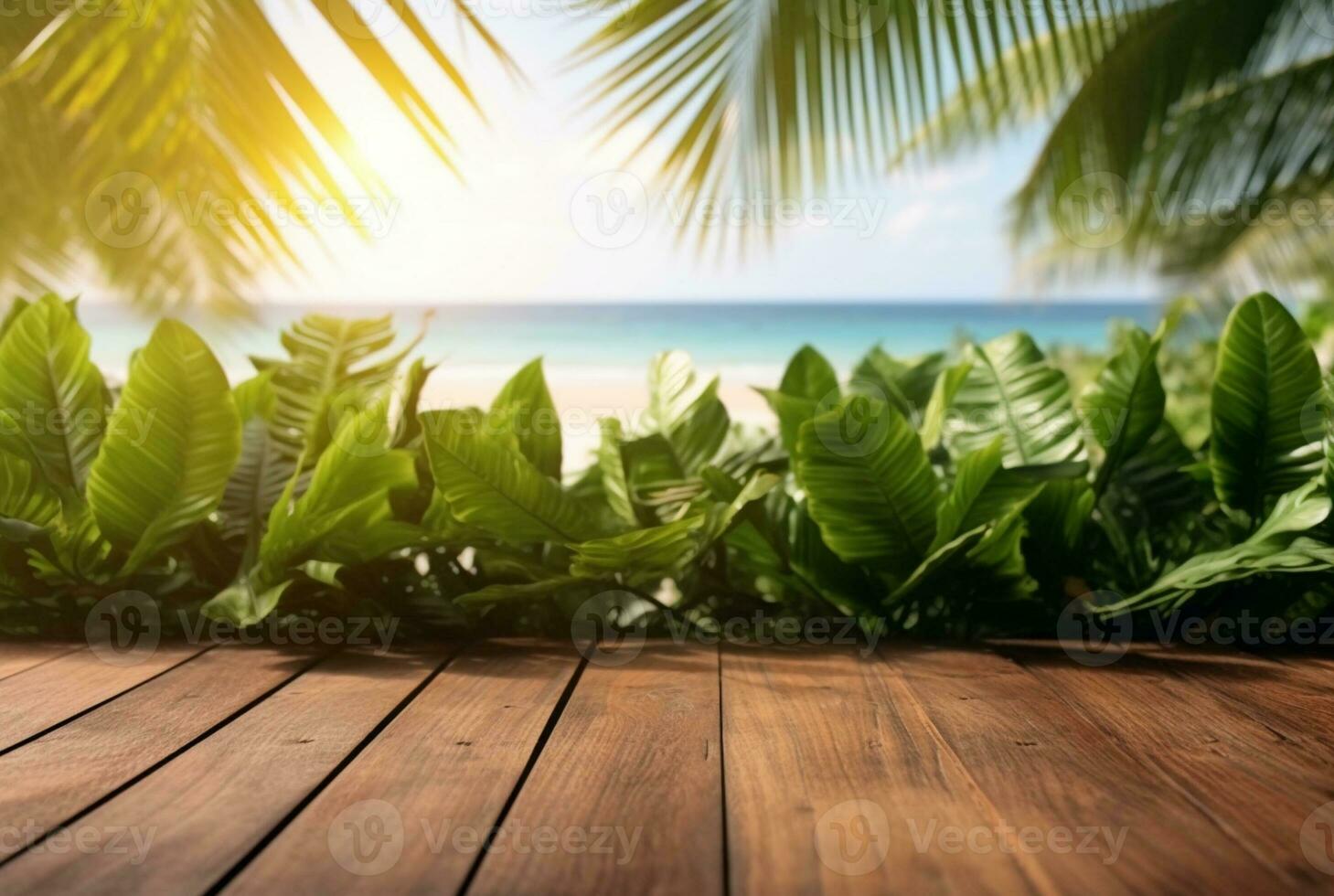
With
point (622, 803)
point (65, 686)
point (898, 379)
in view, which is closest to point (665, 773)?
point (622, 803)

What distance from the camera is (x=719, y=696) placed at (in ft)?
3.55

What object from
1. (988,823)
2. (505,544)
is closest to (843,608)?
(505,544)

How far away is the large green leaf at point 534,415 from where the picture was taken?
1418mm

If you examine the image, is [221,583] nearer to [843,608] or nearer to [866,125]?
[843,608]

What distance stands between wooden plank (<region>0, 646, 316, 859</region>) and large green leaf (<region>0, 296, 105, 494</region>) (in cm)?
40

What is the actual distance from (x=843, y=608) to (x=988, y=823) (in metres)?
0.62

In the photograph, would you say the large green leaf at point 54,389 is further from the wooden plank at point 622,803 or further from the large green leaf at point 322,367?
the wooden plank at point 622,803

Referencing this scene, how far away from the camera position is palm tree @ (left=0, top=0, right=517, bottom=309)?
4.59ft

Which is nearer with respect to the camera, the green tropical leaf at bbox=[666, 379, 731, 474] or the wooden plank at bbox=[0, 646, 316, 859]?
the wooden plank at bbox=[0, 646, 316, 859]

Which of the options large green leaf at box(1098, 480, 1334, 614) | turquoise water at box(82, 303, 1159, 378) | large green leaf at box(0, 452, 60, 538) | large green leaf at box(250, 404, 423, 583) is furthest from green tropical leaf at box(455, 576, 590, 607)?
turquoise water at box(82, 303, 1159, 378)

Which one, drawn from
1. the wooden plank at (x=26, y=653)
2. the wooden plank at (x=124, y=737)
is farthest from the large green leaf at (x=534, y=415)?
the wooden plank at (x=26, y=653)

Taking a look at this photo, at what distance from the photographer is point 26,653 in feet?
4.18

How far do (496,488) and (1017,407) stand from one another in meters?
0.75

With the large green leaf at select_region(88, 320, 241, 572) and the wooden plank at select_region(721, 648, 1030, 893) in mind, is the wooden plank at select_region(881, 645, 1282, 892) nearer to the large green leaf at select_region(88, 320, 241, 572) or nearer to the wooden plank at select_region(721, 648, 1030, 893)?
the wooden plank at select_region(721, 648, 1030, 893)
